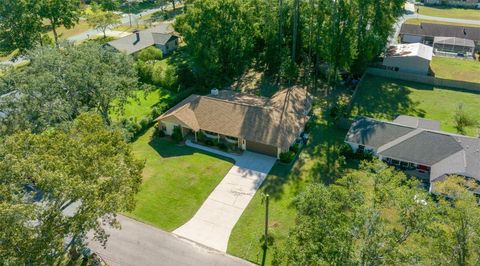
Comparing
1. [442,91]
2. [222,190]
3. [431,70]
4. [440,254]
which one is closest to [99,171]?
[222,190]

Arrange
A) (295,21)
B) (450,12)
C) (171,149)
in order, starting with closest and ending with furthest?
(171,149), (295,21), (450,12)

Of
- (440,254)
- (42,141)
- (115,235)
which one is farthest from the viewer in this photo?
(115,235)

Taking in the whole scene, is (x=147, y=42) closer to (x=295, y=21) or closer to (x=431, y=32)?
(x=295, y=21)

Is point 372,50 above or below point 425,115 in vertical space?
above

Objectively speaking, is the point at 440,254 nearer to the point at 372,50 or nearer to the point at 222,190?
the point at 222,190

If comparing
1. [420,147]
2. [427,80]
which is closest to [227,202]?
[420,147]
